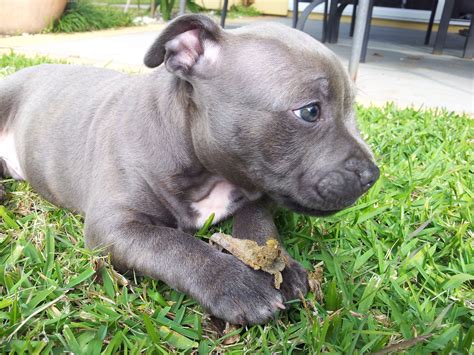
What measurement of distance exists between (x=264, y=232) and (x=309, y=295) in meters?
0.43

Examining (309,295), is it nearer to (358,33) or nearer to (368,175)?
(368,175)

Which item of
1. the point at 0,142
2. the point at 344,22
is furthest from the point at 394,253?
the point at 344,22

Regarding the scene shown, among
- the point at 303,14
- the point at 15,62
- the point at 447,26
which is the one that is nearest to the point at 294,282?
the point at 15,62

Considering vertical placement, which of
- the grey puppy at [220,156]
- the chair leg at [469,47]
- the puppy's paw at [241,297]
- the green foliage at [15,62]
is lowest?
the chair leg at [469,47]

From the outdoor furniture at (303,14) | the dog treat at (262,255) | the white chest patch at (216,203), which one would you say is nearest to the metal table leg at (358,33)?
the outdoor furniture at (303,14)

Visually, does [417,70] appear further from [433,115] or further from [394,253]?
[394,253]

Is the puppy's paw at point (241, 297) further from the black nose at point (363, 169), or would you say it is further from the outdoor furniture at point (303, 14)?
the outdoor furniture at point (303, 14)

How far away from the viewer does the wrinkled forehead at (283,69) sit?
2109mm

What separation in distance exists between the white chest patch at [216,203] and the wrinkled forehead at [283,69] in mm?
603

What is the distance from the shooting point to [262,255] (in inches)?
81.9

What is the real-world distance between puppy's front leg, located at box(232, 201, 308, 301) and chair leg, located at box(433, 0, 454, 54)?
771 centimetres

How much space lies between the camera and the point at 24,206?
2.98m

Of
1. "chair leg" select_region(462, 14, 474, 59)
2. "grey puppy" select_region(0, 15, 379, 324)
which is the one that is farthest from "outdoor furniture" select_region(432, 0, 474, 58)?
"grey puppy" select_region(0, 15, 379, 324)

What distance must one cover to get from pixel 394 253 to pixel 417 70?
608 cm
